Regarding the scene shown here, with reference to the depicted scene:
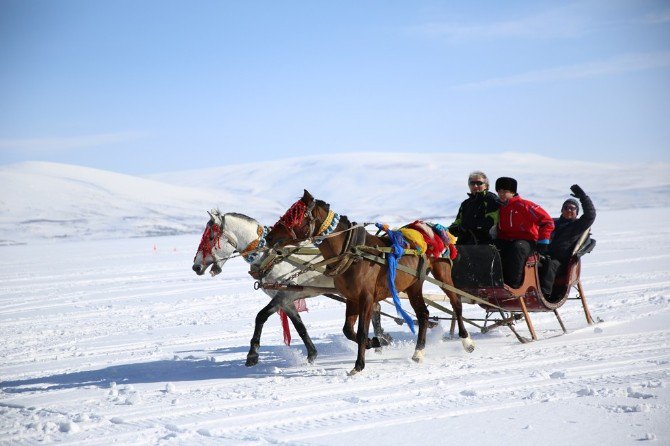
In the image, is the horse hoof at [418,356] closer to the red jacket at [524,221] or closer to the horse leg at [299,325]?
the horse leg at [299,325]

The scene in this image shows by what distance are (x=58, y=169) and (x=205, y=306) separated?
484 feet

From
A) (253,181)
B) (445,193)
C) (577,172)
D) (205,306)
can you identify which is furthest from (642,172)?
(205,306)

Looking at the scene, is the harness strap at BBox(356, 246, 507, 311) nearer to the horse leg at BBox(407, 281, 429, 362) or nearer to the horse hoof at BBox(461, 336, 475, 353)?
the horse leg at BBox(407, 281, 429, 362)

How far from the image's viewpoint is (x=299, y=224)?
7.42 meters

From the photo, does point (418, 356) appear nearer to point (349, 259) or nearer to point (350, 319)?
point (350, 319)

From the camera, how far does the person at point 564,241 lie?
944cm

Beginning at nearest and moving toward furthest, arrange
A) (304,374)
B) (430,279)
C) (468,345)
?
(304,374) → (430,279) → (468,345)

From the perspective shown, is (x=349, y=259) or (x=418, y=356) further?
(x=418, y=356)

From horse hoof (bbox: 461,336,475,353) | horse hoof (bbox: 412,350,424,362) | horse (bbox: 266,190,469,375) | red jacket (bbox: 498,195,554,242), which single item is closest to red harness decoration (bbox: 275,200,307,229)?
horse (bbox: 266,190,469,375)

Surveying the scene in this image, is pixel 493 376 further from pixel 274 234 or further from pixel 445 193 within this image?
pixel 445 193

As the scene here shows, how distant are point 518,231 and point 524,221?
0.16 meters

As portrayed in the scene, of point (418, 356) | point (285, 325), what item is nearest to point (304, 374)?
point (285, 325)

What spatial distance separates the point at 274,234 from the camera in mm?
7492

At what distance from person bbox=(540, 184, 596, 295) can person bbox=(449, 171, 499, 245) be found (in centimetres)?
84
